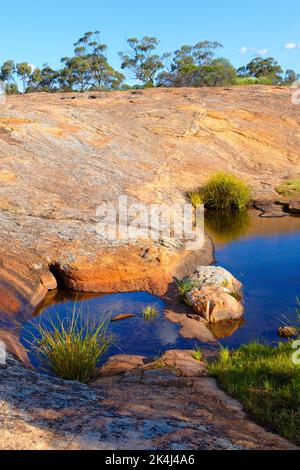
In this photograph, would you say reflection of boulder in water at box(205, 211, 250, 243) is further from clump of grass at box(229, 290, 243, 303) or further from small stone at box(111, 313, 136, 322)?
small stone at box(111, 313, 136, 322)

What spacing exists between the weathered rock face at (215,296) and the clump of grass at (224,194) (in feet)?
24.6

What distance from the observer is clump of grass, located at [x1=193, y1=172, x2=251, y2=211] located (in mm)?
15719

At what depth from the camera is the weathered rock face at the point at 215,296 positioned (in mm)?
7539

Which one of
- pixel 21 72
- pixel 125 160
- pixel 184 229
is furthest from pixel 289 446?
pixel 21 72

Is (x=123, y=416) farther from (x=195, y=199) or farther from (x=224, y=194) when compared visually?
(x=224, y=194)

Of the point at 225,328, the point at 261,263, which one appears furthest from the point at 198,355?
the point at 261,263

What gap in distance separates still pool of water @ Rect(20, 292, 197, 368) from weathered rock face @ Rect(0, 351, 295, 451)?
147cm

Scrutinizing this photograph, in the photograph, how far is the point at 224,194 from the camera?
1594 cm

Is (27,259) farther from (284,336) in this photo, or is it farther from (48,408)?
(48,408)

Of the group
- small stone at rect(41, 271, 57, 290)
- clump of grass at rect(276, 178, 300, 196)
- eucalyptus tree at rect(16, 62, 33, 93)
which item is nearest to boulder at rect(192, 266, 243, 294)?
small stone at rect(41, 271, 57, 290)

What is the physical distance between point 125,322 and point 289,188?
11813mm

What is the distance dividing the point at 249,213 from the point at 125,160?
4.56 metres

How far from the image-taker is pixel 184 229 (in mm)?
11680

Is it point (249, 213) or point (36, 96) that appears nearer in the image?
point (249, 213)
